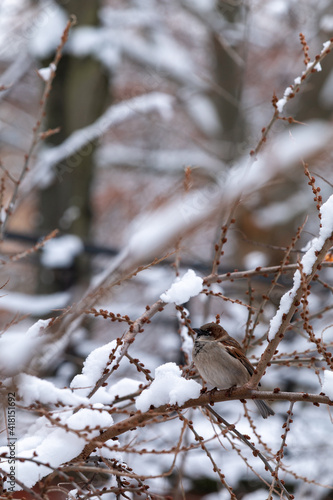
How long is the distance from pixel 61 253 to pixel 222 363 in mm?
3533

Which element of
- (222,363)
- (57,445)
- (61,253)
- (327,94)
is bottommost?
(57,445)

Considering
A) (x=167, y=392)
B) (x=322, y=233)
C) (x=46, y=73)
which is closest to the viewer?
(x=322, y=233)

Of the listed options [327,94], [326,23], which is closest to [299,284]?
[326,23]

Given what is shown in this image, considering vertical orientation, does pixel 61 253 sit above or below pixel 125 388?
above

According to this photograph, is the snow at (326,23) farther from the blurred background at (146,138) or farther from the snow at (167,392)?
the snow at (167,392)

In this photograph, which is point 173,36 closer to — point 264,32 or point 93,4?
point 264,32

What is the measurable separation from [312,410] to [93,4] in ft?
17.3

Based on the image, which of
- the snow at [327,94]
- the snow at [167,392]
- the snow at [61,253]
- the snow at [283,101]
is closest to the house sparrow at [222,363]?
the snow at [167,392]

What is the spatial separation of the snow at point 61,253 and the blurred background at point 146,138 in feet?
0.04

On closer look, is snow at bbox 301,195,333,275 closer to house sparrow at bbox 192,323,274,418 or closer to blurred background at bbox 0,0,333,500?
blurred background at bbox 0,0,333,500

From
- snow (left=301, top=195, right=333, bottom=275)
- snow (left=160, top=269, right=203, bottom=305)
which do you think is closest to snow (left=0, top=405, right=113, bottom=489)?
snow (left=160, top=269, right=203, bottom=305)

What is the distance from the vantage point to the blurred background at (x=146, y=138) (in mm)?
5371

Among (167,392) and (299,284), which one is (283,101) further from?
(167,392)

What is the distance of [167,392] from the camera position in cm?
196
